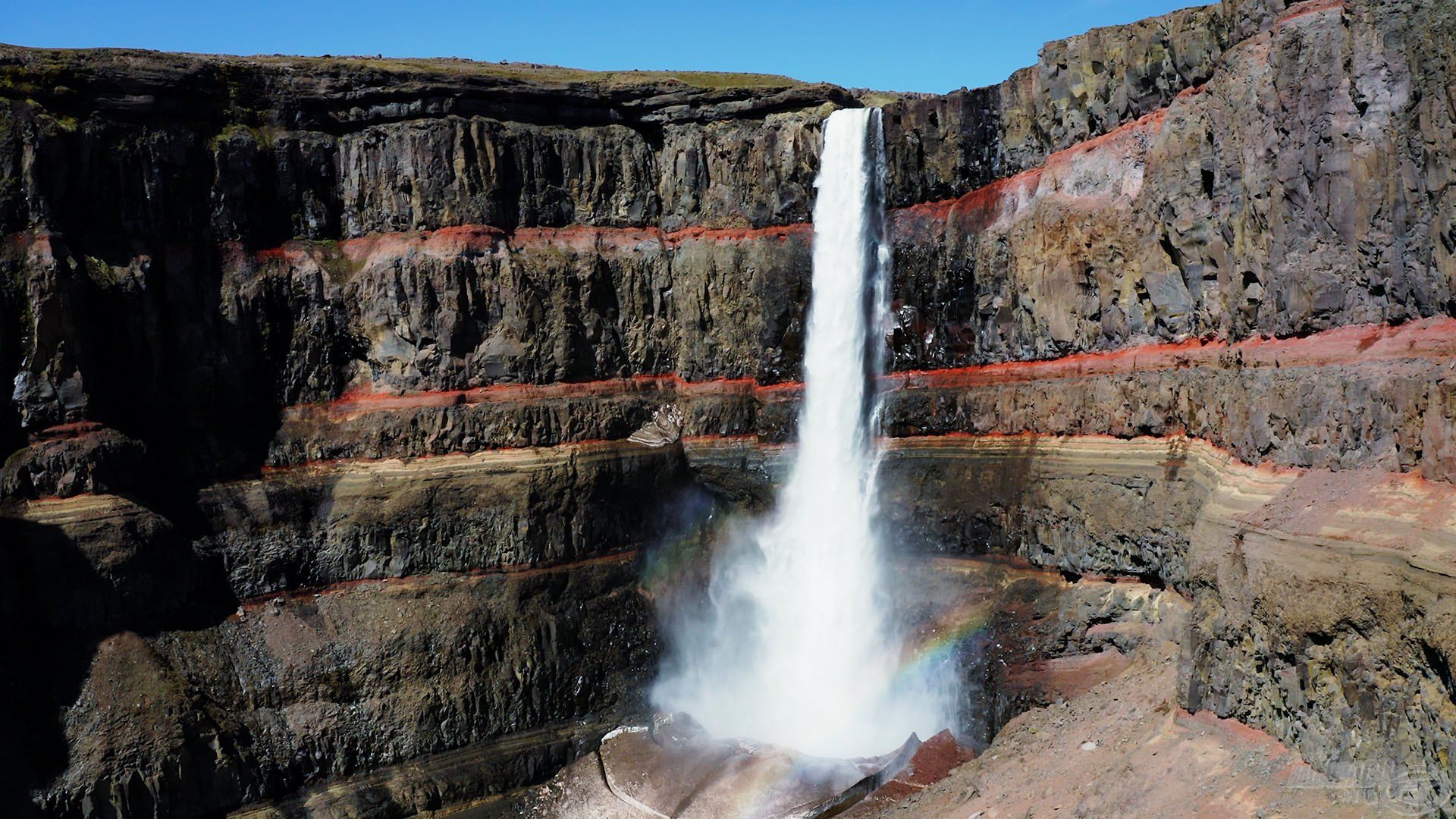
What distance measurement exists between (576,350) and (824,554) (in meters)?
9.79

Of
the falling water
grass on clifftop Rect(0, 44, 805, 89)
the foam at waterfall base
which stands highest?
grass on clifftop Rect(0, 44, 805, 89)

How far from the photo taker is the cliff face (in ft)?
62.8

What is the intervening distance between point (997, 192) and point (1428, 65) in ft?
52.3

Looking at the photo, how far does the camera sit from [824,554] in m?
35.0

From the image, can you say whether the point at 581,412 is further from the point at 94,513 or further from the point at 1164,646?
the point at 1164,646

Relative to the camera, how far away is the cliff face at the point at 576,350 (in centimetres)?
1916

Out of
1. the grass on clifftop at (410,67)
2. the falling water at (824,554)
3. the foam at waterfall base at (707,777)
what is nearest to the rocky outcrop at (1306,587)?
the foam at waterfall base at (707,777)

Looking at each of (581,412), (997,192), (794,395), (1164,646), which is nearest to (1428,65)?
(1164,646)

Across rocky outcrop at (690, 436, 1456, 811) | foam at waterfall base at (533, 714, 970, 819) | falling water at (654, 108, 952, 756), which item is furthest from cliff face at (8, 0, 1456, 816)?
foam at waterfall base at (533, 714, 970, 819)

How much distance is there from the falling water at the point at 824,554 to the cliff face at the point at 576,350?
3.12 feet

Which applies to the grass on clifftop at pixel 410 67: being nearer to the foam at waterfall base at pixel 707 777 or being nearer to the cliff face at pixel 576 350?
the cliff face at pixel 576 350

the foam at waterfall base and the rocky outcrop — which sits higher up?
the rocky outcrop

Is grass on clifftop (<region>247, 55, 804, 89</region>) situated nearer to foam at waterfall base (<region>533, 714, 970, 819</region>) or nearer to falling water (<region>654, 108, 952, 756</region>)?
falling water (<region>654, 108, 952, 756</region>)

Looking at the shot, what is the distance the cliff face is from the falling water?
95cm
